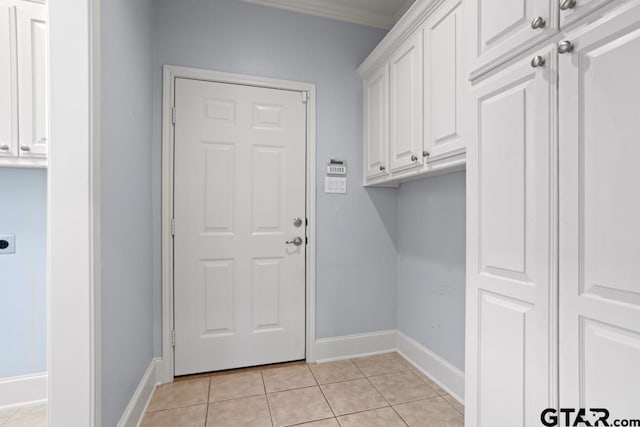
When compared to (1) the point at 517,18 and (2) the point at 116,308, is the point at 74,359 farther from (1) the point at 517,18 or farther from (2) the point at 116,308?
(1) the point at 517,18

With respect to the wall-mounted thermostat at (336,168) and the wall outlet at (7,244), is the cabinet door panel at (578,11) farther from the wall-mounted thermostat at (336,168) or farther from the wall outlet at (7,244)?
the wall outlet at (7,244)

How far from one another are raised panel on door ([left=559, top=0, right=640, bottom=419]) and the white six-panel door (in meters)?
1.84

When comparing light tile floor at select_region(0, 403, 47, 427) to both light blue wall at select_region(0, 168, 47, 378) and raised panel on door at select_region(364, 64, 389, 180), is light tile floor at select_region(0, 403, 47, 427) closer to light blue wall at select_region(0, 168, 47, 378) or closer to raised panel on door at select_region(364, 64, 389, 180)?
light blue wall at select_region(0, 168, 47, 378)

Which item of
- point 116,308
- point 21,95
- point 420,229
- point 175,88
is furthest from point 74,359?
point 420,229

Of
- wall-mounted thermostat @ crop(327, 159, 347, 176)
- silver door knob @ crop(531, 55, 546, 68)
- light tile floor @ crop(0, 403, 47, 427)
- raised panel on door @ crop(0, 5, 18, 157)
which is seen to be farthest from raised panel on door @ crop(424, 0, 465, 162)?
light tile floor @ crop(0, 403, 47, 427)

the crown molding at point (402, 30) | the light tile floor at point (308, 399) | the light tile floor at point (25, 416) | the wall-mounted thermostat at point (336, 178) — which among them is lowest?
the light tile floor at point (308, 399)

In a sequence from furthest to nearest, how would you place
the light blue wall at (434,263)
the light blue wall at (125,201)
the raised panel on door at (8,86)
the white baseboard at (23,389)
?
the light blue wall at (434,263)
the white baseboard at (23,389)
the raised panel on door at (8,86)
the light blue wall at (125,201)

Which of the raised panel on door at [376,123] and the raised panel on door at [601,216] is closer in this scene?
the raised panel on door at [601,216]

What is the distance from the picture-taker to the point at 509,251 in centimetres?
106

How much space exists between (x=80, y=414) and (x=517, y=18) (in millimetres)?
2105

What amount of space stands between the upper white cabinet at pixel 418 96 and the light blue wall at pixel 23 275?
2.23 m

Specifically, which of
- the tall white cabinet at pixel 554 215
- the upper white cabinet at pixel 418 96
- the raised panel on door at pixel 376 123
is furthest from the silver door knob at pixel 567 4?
the raised panel on door at pixel 376 123

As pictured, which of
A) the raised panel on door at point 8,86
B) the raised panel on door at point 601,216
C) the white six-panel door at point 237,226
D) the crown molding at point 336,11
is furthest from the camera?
the crown molding at point 336,11

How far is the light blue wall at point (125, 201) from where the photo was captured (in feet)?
4.50
